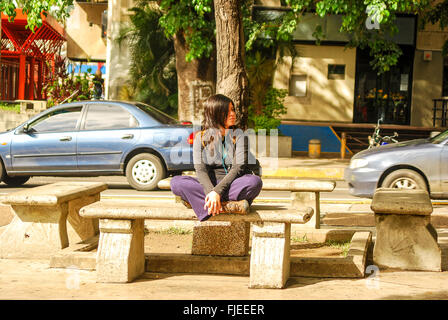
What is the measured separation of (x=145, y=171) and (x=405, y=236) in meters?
6.94

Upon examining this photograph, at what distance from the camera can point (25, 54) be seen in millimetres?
34844

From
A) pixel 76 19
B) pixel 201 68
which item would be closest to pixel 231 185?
pixel 201 68

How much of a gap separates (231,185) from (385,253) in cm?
166

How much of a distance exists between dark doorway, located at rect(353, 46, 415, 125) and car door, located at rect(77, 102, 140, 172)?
49.8 ft

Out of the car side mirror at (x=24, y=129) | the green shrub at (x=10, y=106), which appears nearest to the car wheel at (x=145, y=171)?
the car side mirror at (x=24, y=129)

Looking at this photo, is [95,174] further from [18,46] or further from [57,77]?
[18,46]

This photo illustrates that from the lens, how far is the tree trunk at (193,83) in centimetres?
1828

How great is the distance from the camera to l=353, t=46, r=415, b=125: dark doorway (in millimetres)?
25625

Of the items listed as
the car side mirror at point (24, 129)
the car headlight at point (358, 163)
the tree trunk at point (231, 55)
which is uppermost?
the tree trunk at point (231, 55)

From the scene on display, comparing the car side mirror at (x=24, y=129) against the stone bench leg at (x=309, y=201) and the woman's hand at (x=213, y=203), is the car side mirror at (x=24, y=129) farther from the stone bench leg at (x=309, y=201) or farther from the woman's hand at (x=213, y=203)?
the woman's hand at (x=213, y=203)

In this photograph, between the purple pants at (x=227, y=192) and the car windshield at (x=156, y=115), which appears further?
the car windshield at (x=156, y=115)

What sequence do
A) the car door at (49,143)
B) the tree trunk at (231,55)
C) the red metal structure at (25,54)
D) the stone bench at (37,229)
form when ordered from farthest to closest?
the red metal structure at (25,54), the car door at (49,143), the tree trunk at (231,55), the stone bench at (37,229)

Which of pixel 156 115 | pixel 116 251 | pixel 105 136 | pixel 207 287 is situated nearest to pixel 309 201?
pixel 207 287

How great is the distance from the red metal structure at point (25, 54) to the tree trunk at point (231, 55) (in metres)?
26.1
